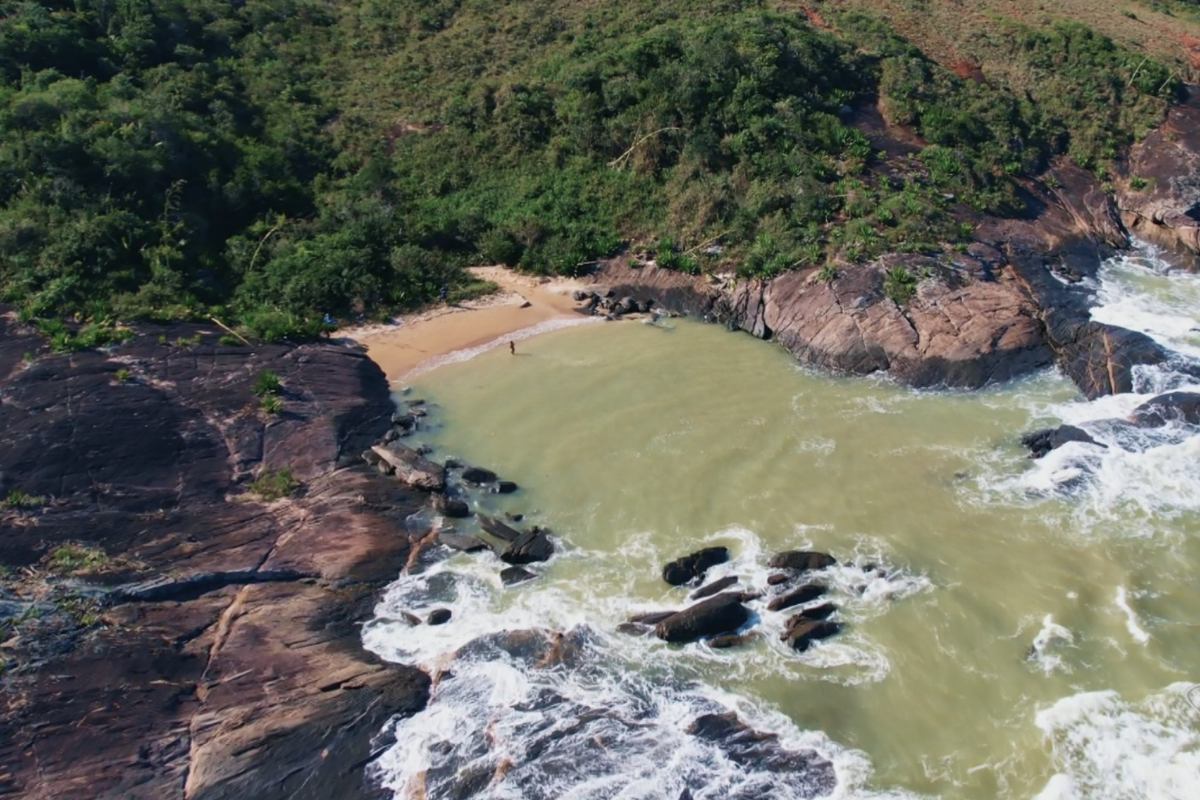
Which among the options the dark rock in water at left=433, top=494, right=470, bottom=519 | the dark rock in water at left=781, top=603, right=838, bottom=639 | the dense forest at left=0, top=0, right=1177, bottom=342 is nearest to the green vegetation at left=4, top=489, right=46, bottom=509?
the dense forest at left=0, top=0, right=1177, bottom=342

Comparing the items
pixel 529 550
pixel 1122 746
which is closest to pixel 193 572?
pixel 529 550

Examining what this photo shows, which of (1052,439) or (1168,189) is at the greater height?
(1168,189)

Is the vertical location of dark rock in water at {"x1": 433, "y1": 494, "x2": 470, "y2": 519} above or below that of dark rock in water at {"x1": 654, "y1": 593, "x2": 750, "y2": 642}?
above

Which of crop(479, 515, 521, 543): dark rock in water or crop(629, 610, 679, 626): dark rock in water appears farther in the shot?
crop(479, 515, 521, 543): dark rock in water

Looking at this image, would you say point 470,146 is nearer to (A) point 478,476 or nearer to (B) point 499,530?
(A) point 478,476

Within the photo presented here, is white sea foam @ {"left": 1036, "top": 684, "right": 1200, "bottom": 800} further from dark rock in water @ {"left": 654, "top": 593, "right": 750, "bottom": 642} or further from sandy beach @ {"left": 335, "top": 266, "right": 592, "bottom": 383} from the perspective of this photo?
sandy beach @ {"left": 335, "top": 266, "right": 592, "bottom": 383}

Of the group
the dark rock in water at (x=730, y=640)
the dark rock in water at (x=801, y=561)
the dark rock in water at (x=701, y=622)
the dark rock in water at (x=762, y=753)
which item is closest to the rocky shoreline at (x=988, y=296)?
the dark rock in water at (x=801, y=561)
